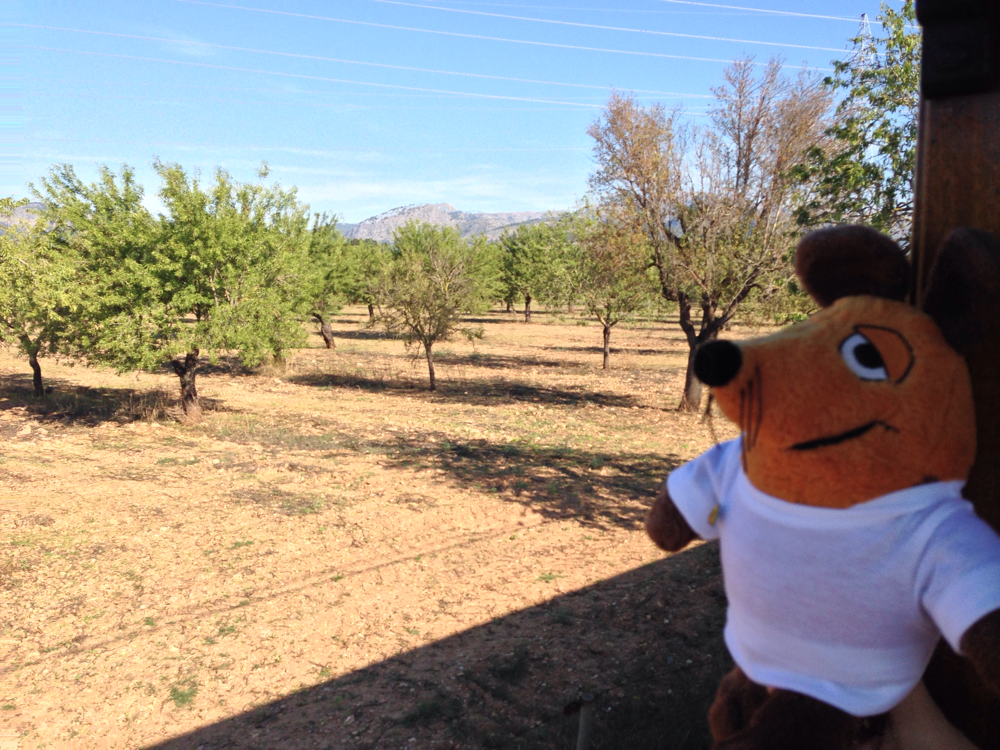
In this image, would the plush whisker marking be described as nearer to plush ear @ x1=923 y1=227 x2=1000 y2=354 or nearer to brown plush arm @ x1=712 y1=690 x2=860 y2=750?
plush ear @ x1=923 y1=227 x2=1000 y2=354

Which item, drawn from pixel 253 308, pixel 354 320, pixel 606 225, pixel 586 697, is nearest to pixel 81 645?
pixel 586 697

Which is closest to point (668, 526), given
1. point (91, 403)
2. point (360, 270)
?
point (91, 403)

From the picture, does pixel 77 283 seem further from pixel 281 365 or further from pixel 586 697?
pixel 586 697

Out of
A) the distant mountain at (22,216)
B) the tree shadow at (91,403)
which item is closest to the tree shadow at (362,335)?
the tree shadow at (91,403)

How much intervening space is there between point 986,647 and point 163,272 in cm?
1363

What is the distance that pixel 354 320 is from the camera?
49062mm

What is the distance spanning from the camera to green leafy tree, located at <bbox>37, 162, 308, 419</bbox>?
12086mm

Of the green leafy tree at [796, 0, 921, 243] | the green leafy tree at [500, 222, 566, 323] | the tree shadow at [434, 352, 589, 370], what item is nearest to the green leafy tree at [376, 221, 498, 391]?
the tree shadow at [434, 352, 589, 370]

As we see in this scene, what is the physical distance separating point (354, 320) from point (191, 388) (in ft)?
115

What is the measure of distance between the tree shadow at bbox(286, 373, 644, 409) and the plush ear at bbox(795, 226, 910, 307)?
15.9 meters

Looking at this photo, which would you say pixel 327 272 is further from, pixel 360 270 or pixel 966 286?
pixel 966 286

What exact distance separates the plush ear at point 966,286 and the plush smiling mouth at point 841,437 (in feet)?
0.76

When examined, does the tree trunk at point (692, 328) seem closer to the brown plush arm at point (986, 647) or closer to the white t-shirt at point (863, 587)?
the white t-shirt at point (863, 587)

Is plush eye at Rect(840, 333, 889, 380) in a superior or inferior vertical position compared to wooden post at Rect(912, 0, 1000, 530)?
inferior
